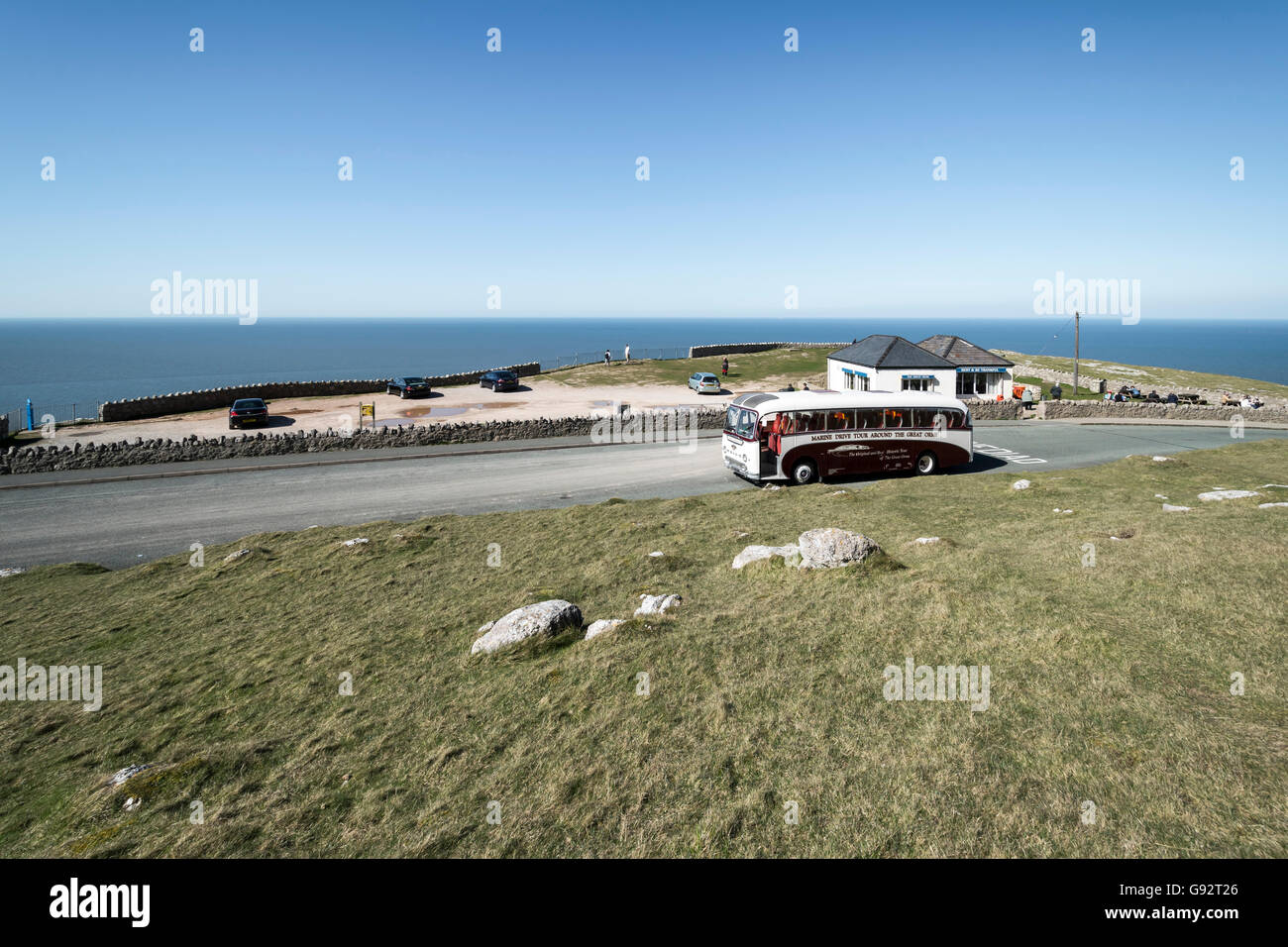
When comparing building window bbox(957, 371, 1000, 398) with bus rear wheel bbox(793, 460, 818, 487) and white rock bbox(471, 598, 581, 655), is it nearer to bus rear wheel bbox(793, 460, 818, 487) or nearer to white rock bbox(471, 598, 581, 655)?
bus rear wheel bbox(793, 460, 818, 487)

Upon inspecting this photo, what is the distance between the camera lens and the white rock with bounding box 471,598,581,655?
9.86 metres

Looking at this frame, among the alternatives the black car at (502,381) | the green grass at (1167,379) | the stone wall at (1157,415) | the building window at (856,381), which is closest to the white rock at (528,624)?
the building window at (856,381)

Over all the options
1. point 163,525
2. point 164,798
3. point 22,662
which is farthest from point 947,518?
point 163,525

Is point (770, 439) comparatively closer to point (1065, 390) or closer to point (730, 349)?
point (1065, 390)

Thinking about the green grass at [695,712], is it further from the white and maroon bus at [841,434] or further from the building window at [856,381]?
the building window at [856,381]

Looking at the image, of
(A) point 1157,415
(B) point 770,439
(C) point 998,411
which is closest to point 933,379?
(C) point 998,411

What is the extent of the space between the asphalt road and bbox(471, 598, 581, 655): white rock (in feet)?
40.2

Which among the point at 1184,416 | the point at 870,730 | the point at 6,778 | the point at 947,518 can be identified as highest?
the point at 1184,416

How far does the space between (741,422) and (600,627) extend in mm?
17295

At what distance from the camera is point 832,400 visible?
25328 millimetres

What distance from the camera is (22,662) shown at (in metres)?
11.0

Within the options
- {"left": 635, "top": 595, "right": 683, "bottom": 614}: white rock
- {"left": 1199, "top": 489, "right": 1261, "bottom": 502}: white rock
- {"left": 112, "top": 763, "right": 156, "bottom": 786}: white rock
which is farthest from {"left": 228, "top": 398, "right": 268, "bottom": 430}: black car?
{"left": 1199, "top": 489, "right": 1261, "bottom": 502}: white rock

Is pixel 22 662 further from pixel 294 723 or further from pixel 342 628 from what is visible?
pixel 294 723
